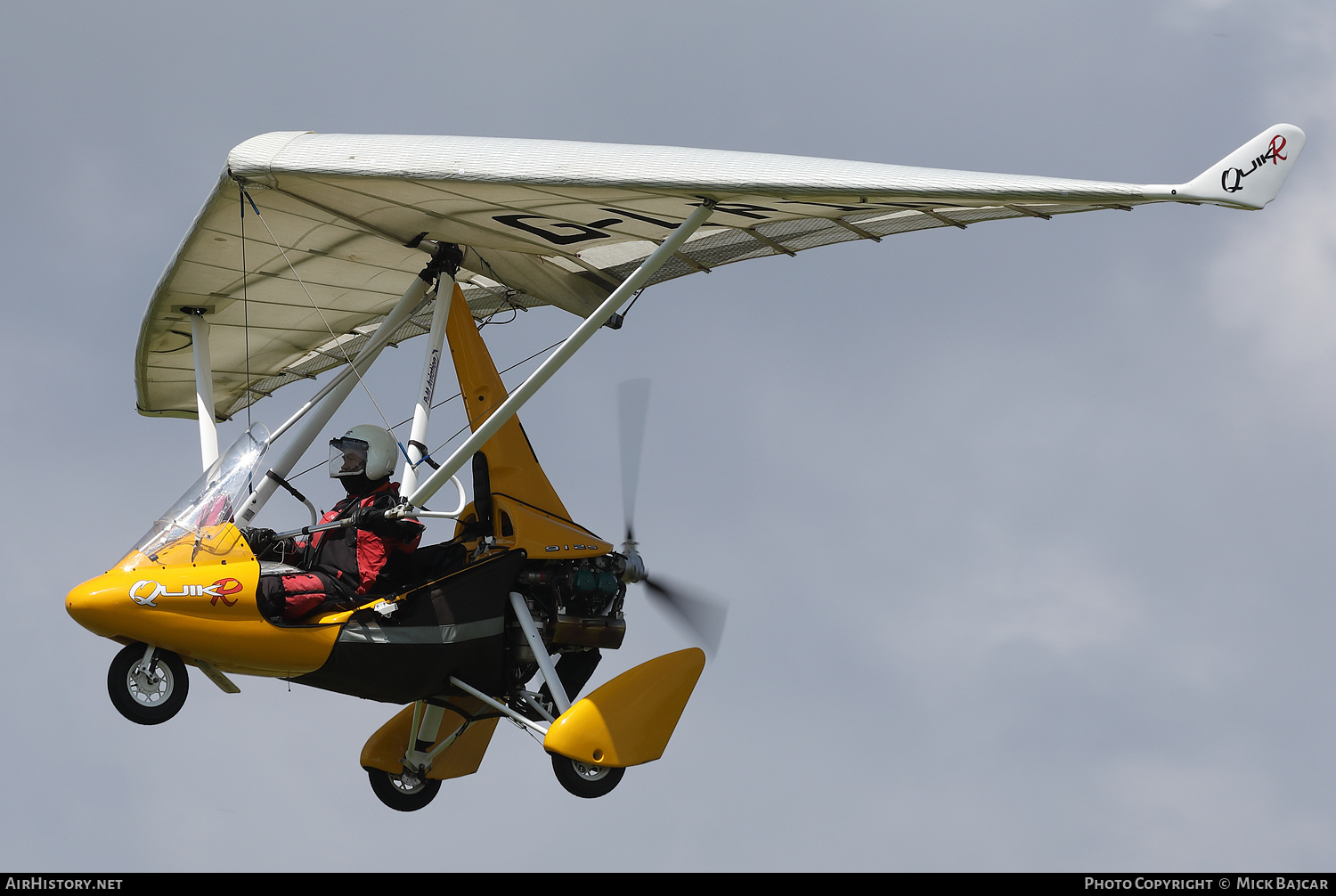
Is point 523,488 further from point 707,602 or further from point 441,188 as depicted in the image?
point 441,188

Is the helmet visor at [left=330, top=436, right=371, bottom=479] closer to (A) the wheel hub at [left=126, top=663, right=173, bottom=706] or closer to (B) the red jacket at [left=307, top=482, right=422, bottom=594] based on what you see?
(B) the red jacket at [left=307, top=482, right=422, bottom=594]

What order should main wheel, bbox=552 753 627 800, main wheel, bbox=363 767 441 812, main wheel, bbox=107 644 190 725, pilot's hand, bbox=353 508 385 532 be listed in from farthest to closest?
main wheel, bbox=363 767 441 812 < main wheel, bbox=552 753 627 800 < pilot's hand, bbox=353 508 385 532 < main wheel, bbox=107 644 190 725

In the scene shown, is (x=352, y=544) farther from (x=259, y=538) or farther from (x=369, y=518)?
(x=259, y=538)

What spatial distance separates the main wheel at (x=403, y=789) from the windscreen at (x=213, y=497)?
429 centimetres

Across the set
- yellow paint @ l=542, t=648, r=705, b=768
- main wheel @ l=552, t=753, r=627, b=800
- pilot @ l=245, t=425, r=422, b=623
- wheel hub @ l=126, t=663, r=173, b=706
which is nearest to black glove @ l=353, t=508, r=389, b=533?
pilot @ l=245, t=425, r=422, b=623

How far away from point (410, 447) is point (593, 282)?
12.3ft

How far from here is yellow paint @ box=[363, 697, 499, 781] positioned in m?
17.5

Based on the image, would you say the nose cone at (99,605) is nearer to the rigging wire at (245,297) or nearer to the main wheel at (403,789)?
the rigging wire at (245,297)

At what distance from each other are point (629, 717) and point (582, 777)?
737mm

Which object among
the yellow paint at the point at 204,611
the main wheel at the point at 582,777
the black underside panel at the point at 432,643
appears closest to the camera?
the yellow paint at the point at 204,611

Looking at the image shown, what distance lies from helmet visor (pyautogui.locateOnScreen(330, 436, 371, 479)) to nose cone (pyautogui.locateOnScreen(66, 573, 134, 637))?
106 inches

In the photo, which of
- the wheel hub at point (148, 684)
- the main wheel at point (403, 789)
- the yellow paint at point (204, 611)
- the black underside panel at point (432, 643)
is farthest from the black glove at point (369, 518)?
the main wheel at point (403, 789)

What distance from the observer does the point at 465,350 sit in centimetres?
1645

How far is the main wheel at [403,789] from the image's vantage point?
688 inches
